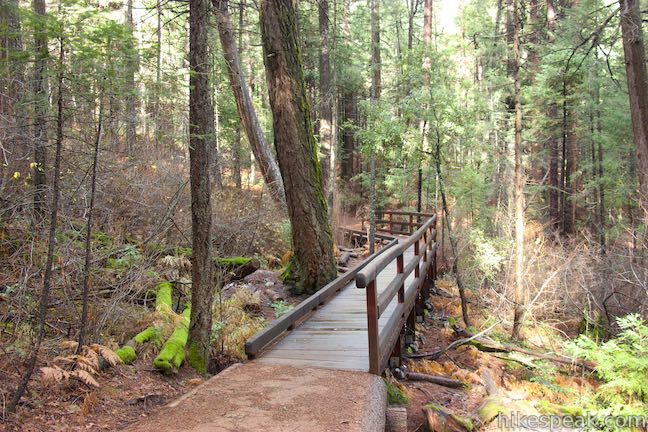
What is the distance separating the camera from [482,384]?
23.6 ft

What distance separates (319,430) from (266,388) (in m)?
0.93

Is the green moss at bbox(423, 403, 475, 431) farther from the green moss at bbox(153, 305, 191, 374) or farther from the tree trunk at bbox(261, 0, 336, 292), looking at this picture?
the tree trunk at bbox(261, 0, 336, 292)

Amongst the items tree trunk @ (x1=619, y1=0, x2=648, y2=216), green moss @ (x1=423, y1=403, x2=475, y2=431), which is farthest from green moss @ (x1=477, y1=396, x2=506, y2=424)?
tree trunk @ (x1=619, y1=0, x2=648, y2=216)

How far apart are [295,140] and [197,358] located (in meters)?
4.38

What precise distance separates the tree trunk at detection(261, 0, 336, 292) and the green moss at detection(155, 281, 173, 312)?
8.08ft

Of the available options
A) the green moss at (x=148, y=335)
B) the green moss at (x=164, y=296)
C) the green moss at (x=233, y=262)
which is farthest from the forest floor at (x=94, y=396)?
the green moss at (x=233, y=262)

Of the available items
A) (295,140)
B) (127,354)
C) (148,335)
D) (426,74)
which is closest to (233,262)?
(295,140)

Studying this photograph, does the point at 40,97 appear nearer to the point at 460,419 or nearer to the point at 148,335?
the point at 148,335

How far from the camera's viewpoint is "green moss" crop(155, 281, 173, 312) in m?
7.00

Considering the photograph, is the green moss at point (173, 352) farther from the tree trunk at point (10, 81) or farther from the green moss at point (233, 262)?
the green moss at point (233, 262)

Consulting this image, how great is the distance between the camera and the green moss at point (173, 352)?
5398 mm

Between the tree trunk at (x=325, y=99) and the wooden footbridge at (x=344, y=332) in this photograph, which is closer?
the wooden footbridge at (x=344, y=332)

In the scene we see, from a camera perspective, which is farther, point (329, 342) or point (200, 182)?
point (329, 342)

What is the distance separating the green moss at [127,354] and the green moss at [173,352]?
31cm
